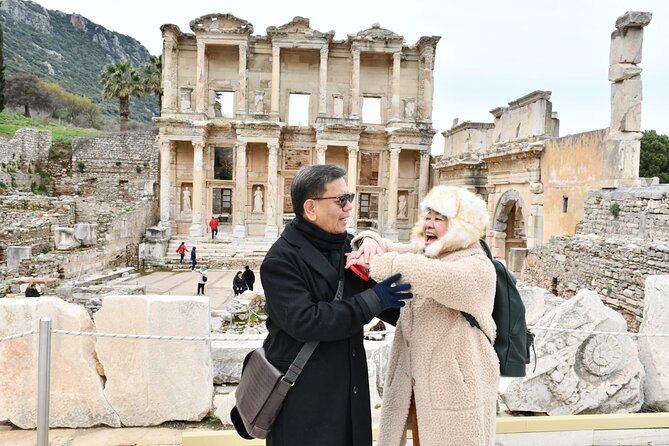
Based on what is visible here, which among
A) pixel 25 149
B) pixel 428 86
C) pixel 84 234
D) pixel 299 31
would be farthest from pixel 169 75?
pixel 428 86

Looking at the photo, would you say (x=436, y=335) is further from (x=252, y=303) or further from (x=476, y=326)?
(x=252, y=303)

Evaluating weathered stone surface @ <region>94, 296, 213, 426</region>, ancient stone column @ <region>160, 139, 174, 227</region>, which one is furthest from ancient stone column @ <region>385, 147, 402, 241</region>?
weathered stone surface @ <region>94, 296, 213, 426</region>

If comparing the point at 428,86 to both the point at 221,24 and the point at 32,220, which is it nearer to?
the point at 221,24

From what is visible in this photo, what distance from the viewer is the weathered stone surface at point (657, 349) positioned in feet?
13.2

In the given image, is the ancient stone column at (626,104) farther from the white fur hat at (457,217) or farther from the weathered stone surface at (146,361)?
the weathered stone surface at (146,361)

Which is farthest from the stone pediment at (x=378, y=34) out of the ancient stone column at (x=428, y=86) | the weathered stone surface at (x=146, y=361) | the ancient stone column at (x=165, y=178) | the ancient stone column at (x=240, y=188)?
the weathered stone surface at (x=146, y=361)

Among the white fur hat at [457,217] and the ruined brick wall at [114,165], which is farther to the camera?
the ruined brick wall at [114,165]

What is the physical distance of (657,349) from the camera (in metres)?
4.06

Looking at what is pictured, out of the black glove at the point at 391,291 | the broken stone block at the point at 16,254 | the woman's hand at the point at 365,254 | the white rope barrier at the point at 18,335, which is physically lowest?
the broken stone block at the point at 16,254

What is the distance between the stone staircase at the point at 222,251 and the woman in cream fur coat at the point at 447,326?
2168cm

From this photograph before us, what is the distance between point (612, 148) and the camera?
11.7 m

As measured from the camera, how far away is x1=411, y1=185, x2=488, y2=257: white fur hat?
2.37 meters

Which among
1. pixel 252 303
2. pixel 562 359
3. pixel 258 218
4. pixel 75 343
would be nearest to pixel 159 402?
pixel 75 343

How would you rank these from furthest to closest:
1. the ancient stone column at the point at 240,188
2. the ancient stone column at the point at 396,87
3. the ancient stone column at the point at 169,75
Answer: the ancient stone column at the point at 396,87 → the ancient stone column at the point at 169,75 → the ancient stone column at the point at 240,188
